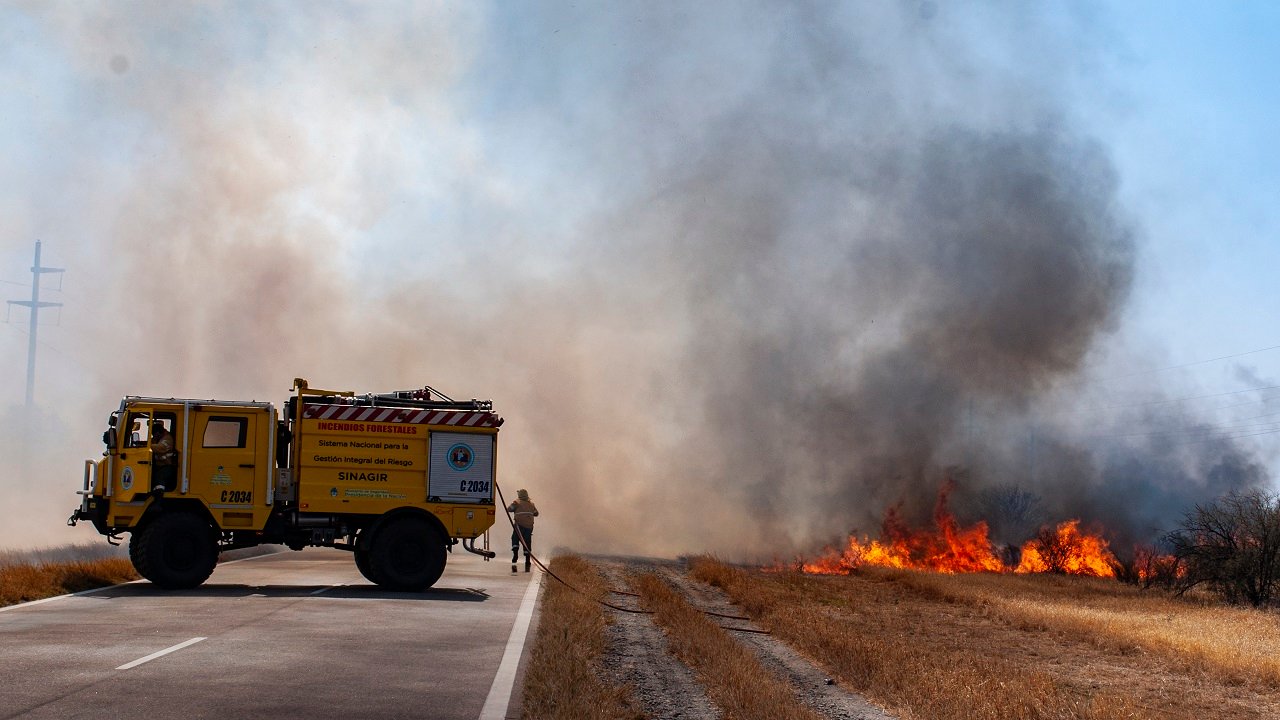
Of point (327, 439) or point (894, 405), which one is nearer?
point (327, 439)

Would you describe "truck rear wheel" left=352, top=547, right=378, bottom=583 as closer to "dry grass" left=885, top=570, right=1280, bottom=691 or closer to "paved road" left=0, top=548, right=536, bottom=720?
"paved road" left=0, top=548, right=536, bottom=720

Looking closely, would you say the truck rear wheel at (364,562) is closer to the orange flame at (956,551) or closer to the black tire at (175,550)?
the black tire at (175,550)

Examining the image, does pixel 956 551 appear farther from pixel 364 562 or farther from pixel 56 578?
pixel 56 578

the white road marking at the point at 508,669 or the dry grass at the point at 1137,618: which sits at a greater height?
the white road marking at the point at 508,669

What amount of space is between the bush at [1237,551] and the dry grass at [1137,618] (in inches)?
48.1

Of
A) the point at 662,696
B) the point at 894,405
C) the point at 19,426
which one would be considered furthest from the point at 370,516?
the point at 19,426

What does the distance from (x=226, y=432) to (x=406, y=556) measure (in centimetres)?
345

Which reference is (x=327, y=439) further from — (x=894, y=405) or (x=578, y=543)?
(x=894, y=405)

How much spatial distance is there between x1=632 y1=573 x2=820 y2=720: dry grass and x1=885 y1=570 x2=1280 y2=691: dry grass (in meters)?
5.96

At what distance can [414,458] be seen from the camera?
60.8 ft

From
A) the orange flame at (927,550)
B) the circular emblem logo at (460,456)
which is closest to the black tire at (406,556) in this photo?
the circular emblem logo at (460,456)

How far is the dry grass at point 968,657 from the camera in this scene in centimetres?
1120

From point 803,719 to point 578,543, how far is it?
1307 inches

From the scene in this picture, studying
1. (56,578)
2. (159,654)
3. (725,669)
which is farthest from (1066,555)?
(159,654)
